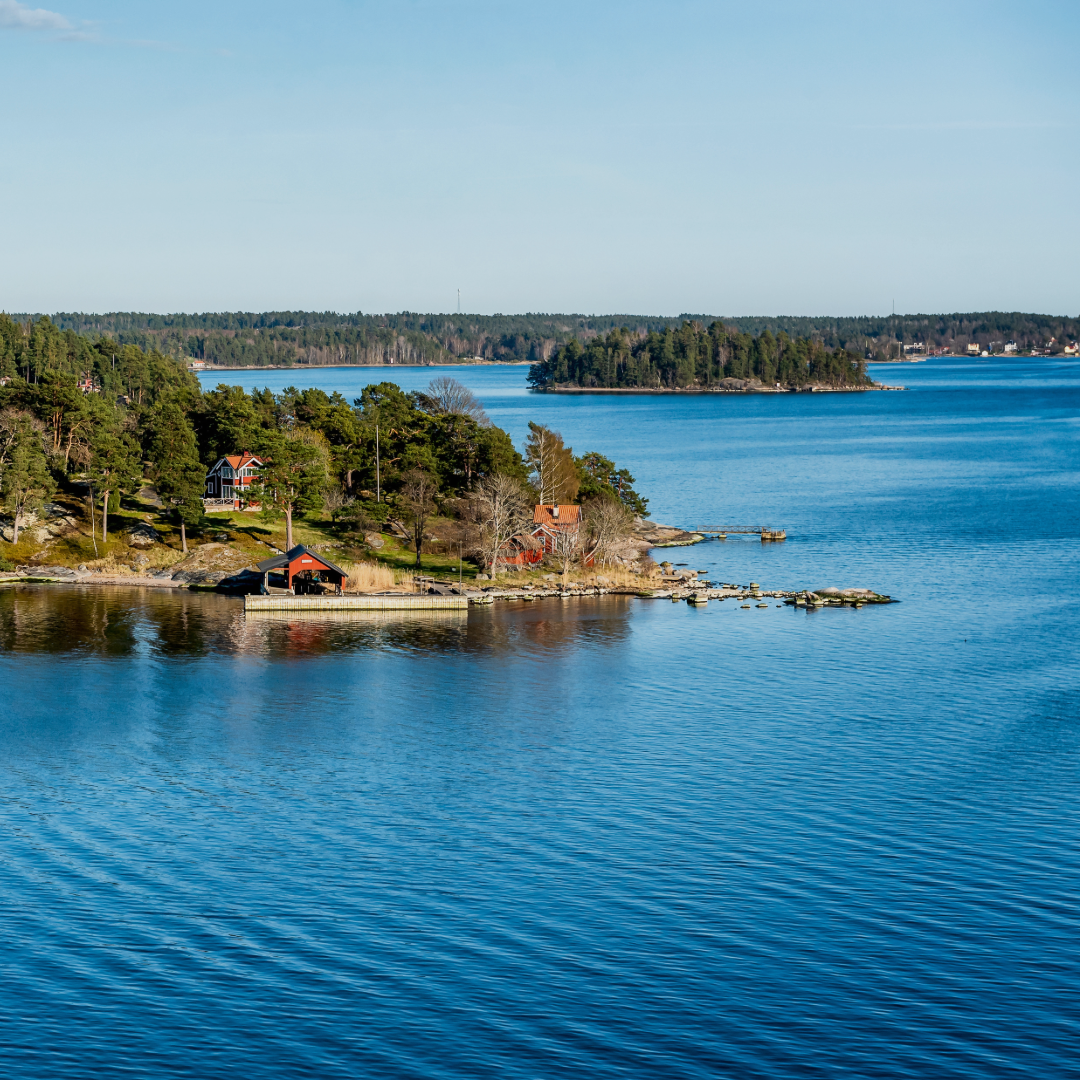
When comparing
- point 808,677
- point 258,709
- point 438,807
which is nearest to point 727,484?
point 808,677

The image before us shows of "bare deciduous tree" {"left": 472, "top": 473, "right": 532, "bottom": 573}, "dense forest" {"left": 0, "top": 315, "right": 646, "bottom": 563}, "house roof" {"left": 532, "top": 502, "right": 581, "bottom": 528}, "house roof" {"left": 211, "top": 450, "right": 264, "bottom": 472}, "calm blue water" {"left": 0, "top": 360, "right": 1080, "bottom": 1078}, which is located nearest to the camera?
"calm blue water" {"left": 0, "top": 360, "right": 1080, "bottom": 1078}

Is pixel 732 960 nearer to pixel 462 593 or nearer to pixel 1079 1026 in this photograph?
pixel 1079 1026

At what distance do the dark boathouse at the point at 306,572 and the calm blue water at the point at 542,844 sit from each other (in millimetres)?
5623

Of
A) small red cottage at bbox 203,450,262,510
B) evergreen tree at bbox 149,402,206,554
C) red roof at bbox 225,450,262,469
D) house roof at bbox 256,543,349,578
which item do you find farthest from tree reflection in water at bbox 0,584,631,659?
red roof at bbox 225,450,262,469

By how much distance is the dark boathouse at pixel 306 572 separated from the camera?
76.4m

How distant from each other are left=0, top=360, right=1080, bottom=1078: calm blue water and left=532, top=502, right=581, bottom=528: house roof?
37.6 feet

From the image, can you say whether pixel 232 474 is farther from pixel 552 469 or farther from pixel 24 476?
pixel 552 469

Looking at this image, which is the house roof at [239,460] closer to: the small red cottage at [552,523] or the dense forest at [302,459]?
the dense forest at [302,459]

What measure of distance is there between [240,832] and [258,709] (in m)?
14.5

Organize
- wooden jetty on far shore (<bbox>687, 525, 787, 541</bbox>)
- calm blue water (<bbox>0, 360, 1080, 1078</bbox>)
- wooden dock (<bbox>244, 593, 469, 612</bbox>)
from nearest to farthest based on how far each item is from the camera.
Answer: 1. calm blue water (<bbox>0, 360, 1080, 1078</bbox>)
2. wooden dock (<bbox>244, 593, 469, 612</bbox>)
3. wooden jetty on far shore (<bbox>687, 525, 787, 541</bbox>)

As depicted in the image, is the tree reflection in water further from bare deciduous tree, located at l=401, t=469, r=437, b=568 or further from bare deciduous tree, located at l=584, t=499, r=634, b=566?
bare deciduous tree, located at l=401, t=469, r=437, b=568

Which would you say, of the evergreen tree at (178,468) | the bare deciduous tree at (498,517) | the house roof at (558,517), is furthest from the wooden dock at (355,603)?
the evergreen tree at (178,468)

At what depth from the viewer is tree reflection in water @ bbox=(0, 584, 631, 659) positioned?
65312 mm

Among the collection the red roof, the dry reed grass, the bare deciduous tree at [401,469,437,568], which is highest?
the red roof
